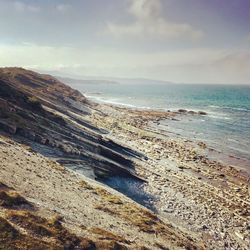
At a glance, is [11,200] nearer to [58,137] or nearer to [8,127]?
[8,127]

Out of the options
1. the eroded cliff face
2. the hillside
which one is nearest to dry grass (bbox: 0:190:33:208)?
the hillside

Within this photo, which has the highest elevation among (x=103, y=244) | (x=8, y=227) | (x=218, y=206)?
(x=8, y=227)

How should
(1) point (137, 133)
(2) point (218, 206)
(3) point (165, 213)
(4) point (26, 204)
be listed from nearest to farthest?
(4) point (26, 204), (3) point (165, 213), (2) point (218, 206), (1) point (137, 133)

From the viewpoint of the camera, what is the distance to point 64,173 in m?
34.7

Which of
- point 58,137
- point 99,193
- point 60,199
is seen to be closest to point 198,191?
point 99,193

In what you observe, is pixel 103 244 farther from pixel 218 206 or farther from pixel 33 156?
pixel 218 206

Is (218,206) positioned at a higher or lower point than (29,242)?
lower

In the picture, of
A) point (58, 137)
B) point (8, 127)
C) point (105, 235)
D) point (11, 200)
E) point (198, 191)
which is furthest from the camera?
point (198, 191)

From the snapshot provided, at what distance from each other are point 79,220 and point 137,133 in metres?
59.5

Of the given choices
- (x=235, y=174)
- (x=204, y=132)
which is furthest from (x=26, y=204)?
(x=204, y=132)

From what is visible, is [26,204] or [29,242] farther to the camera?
[26,204]

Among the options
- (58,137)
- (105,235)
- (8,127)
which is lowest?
(105,235)

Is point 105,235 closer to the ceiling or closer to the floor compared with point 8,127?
closer to the floor

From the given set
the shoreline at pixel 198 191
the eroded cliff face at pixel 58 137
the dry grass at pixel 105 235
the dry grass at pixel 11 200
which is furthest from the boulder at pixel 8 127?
the dry grass at pixel 105 235
